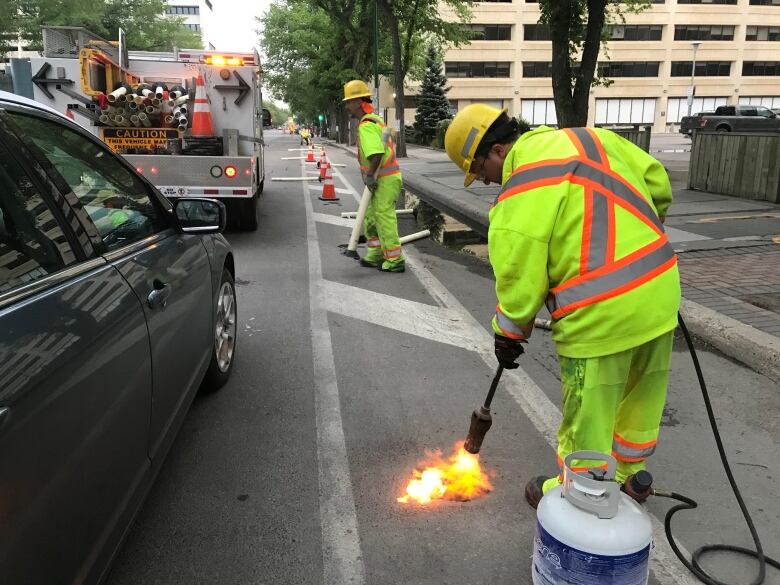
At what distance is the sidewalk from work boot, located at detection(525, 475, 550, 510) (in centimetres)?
227

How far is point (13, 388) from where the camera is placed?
148 cm

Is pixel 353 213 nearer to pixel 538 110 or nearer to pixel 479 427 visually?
pixel 479 427

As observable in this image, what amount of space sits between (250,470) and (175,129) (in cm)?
682

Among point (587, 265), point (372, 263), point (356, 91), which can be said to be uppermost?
point (356, 91)

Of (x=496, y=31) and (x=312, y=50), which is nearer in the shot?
(x=312, y=50)

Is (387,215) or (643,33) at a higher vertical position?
(643,33)

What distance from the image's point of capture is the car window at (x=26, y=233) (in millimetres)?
1886

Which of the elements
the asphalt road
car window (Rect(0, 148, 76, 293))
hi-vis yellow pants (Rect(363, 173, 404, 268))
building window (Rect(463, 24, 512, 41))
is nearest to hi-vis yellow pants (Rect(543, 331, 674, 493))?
the asphalt road

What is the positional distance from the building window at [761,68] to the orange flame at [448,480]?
2808 inches

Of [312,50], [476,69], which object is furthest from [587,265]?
[476,69]

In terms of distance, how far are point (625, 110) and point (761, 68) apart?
564 inches

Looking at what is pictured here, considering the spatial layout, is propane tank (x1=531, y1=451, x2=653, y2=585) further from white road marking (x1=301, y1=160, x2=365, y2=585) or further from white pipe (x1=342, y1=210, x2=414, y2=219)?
white pipe (x1=342, y1=210, x2=414, y2=219)

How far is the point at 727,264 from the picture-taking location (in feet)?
21.8

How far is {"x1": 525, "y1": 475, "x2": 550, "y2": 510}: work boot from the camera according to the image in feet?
9.29
